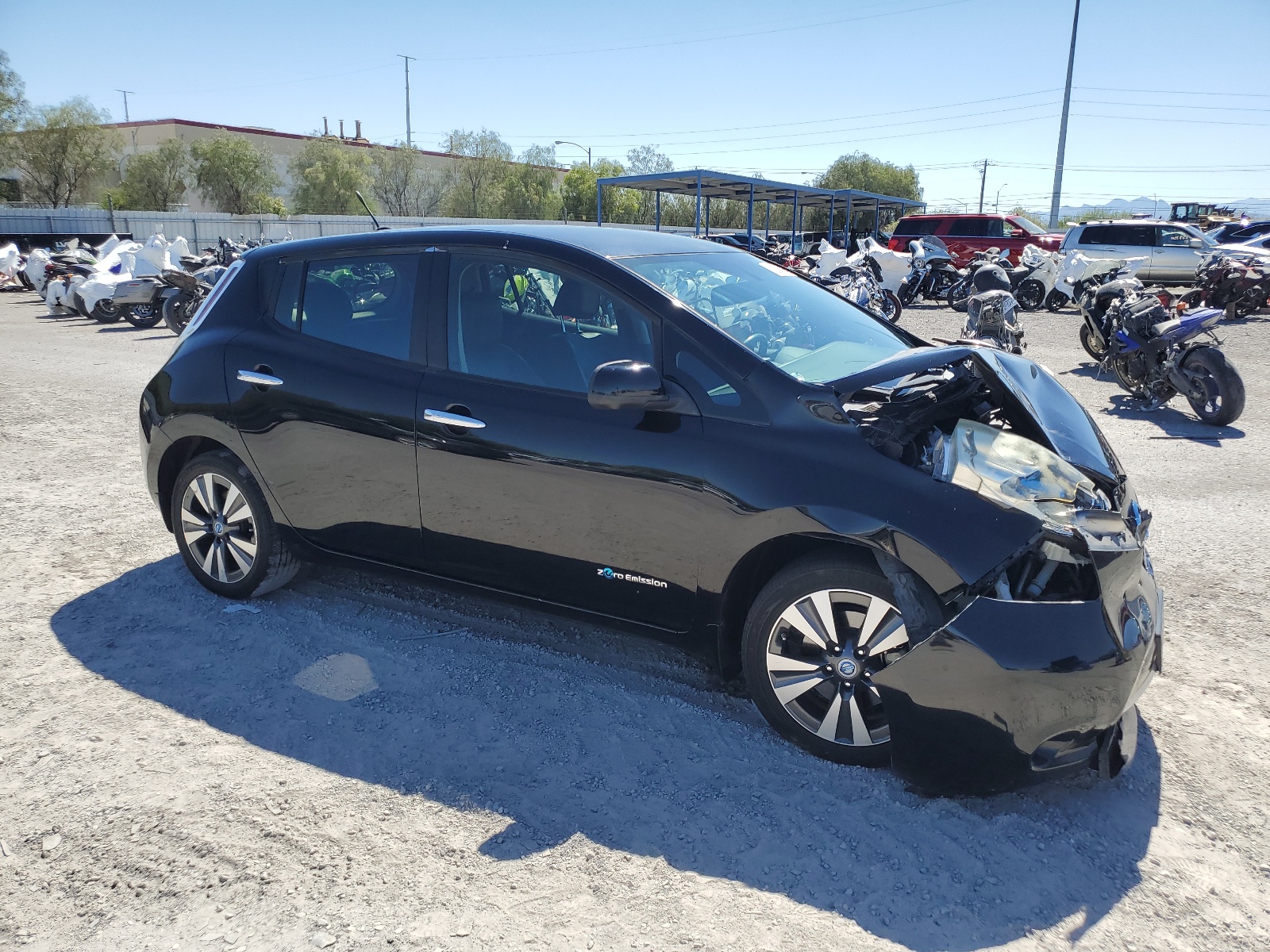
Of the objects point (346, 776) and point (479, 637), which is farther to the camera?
point (479, 637)

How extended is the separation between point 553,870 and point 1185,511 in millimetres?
5046

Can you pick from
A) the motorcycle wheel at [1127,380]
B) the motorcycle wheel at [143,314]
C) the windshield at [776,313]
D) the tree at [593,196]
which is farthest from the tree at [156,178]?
the windshield at [776,313]

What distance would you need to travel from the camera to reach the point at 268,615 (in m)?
4.30

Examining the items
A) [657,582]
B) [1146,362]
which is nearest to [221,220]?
[1146,362]

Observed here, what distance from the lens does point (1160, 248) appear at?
21641 mm

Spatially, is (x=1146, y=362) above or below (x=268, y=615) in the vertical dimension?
above

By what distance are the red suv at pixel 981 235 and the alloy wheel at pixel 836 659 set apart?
25.5 meters

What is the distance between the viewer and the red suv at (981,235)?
2688 centimetres

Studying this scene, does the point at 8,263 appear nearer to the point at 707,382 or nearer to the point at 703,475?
the point at 707,382

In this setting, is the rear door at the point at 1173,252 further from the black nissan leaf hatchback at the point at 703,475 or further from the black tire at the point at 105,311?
the black tire at the point at 105,311

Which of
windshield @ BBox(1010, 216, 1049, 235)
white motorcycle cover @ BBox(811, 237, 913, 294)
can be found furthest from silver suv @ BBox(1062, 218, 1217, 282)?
windshield @ BBox(1010, 216, 1049, 235)

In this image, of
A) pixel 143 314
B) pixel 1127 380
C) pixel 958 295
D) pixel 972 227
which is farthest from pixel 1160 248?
pixel 143 314

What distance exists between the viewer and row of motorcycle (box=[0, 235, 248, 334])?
15961 millimetres

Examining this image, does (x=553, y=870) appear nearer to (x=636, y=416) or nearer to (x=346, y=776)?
(x=346, y=776)
